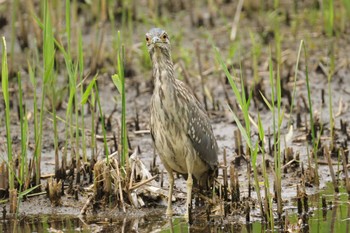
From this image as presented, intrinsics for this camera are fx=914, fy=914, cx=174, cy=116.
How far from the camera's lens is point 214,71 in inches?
461

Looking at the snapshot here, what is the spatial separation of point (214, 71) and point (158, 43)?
12.8ft

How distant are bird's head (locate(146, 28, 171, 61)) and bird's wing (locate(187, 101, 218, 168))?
22.5 inches

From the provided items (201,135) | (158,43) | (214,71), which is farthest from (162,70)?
(214,71)

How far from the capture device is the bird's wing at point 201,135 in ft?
27.0

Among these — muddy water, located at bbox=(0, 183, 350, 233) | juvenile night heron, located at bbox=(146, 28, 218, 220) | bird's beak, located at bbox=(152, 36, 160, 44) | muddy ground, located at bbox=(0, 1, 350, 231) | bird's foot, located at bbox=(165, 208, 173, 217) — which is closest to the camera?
muddy water, located at bbox=(0, 183, 350, 233)

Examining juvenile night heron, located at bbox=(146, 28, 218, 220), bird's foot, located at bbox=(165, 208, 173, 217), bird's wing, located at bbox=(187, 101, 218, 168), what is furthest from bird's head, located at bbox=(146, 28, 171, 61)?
bird's foot, located at bbox=(165, 208, 173, 217)

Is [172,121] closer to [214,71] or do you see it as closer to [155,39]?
[155,39]

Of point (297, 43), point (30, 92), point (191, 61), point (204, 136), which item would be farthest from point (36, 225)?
point (297, 43)

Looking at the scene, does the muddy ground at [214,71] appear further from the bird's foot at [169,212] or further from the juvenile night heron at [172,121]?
the juvenile night heron at [172,121]

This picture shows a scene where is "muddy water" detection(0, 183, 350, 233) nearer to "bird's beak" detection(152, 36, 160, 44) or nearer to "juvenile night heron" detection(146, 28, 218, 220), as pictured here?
"juvenile night heron" detection(146, 28, 218, 220)

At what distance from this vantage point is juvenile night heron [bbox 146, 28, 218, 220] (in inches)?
315

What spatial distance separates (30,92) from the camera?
11.3 meters

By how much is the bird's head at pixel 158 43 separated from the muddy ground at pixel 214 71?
0.61 meters

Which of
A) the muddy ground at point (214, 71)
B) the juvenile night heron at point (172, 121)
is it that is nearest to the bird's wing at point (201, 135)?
the juvenile night heron at point (172, 121)
